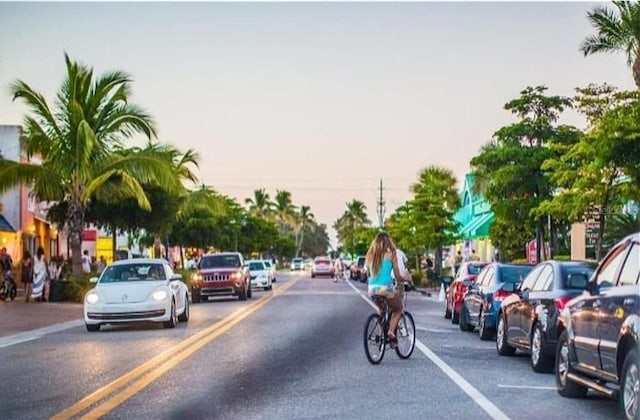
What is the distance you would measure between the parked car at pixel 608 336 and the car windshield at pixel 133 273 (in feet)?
41.9

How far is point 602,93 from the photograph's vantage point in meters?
28.4

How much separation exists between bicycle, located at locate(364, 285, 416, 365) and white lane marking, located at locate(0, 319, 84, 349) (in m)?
7.66

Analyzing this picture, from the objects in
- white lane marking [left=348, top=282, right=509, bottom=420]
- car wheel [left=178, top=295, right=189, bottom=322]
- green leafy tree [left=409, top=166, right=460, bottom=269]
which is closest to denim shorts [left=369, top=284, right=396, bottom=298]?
white lane marking [left=348, top=282, right=509, bottom=420]

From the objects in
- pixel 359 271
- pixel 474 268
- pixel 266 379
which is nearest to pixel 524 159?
pixel 474 268

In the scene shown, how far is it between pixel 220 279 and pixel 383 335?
21.2m

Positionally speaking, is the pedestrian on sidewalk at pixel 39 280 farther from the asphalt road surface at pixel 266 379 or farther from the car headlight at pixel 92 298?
the asphalt road surface at pixel 266 379

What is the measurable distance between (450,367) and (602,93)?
15.7 meters

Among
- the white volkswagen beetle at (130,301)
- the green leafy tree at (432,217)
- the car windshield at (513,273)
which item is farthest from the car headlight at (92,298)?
the green leafy tree at (432,217)

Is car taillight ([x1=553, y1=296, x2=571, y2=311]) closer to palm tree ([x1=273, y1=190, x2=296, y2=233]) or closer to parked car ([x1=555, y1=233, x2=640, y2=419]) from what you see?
parked car ([x1=555, y1=233, x2=640, y2=419])

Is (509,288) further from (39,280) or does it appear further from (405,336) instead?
(39,280)

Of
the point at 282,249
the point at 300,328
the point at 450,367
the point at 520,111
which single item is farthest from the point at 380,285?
the point at 282,249

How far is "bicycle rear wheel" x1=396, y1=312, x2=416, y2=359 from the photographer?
1571 centimetres

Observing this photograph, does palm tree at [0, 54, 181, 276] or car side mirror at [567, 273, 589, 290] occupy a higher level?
palm tree at [0, 54, 181, 276]

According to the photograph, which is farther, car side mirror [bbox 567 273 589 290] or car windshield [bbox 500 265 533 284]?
car windshield [bbox 500 265 533 284]
